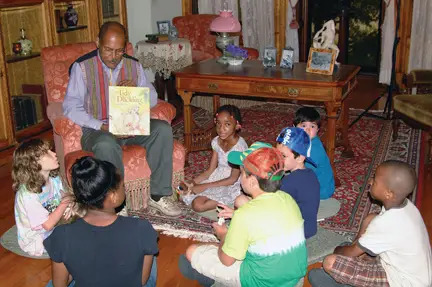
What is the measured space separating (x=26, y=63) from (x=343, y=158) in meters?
3.47

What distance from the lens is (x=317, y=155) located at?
363 centimetres

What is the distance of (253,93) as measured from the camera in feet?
14.8

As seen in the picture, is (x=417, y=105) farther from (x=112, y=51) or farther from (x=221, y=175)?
(x=112, y=51)

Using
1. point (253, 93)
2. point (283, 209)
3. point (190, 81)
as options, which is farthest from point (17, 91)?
point (283, 209)

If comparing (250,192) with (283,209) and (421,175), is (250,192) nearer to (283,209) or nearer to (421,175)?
(283,209)

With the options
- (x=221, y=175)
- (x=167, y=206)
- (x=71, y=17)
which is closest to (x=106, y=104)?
(x=167, y=206)

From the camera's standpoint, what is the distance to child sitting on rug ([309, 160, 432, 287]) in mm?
2379

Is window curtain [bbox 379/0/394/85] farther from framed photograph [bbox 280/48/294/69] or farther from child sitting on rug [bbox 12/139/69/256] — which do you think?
child sitting on rug [bbox 12/139/69/256]

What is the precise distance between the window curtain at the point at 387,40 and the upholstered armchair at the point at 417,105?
1.95m

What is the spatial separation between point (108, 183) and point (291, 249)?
32.5 inches

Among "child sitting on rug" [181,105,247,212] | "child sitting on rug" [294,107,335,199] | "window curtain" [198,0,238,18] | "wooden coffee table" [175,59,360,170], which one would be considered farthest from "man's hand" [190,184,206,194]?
"window curtain" [198,0,238,18]

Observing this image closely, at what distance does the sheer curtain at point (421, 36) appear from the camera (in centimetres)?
685

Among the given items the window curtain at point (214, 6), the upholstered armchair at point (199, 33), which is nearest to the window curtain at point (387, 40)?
the window curtain at point (214, 6)

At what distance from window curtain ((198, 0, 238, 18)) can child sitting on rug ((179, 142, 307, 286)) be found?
596 cm
